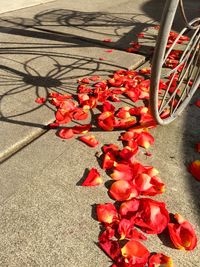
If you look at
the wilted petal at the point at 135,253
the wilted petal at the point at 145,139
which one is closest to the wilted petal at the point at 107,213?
the wilted petal at the point at 135,253

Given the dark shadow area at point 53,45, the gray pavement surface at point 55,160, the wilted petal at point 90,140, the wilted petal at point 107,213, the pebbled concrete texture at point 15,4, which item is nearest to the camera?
the gray pavement surface at point 55,160

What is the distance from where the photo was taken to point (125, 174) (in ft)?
7.98

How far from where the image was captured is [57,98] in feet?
10.7

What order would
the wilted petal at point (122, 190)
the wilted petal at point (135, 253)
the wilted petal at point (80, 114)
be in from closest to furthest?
the wilted petal at point (135, 253) → the wilted petal at point (122, 190) → the wilted petal at point (80, 114)

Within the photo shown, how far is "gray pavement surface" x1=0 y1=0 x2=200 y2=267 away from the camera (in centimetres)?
195

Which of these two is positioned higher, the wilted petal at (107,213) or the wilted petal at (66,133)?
the wilted petal at (66,133)

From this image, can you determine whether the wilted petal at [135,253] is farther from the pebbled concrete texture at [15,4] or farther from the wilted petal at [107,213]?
the pebbled concrete texture at [15,4]

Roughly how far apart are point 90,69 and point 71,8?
3065mm

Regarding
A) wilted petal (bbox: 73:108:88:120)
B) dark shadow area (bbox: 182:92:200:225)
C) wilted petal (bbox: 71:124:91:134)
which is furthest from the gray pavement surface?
wilted petal (bbox: 73:108:88:120)

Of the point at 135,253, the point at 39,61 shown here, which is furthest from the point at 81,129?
the point at 39,61

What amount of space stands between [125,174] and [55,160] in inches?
22.9

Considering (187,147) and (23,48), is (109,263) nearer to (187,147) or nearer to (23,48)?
(187,147)

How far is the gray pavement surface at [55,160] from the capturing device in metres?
1.95

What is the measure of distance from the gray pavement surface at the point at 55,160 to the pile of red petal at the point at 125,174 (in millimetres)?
70
